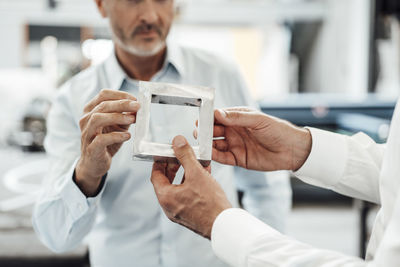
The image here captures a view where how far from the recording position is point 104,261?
3.80ft

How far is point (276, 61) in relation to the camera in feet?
21.8

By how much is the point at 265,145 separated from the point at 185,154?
1.01 ft

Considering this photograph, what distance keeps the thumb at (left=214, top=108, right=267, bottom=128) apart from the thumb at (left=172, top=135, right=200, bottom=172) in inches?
5.8

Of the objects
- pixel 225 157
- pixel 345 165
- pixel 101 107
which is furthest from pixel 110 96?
pixel 345 165

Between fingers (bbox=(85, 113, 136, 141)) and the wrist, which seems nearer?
Result: fingers (bbox=(85, 113, 136, 141))

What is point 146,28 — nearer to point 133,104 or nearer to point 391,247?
point 133,104

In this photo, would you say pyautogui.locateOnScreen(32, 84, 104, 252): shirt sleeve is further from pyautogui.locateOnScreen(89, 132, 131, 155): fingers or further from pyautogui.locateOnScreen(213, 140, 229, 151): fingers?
pyautogui.locateOnScreen(213, 140, 229, 151): fingers

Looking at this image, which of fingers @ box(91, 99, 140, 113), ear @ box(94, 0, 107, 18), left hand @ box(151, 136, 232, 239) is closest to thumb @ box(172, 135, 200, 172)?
left hand @ box(151, 136, 232, 239)

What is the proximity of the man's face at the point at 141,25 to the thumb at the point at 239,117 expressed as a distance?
40cm

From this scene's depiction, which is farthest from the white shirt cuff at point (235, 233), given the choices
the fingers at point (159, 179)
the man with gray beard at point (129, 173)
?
the man with gray beard at point (129, 173)

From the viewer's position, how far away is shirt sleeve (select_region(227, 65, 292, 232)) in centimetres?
129

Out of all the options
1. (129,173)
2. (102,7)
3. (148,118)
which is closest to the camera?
(148,118)

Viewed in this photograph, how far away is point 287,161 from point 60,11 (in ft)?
19.6

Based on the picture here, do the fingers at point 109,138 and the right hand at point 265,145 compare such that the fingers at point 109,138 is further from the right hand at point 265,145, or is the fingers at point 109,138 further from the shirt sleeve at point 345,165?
the shirt sleeve at point 345,165
